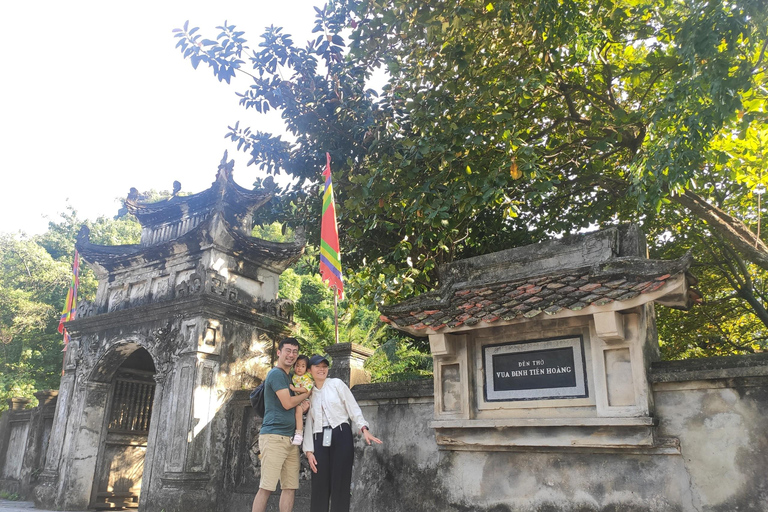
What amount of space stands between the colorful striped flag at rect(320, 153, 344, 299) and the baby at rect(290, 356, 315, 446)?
93.1 inches

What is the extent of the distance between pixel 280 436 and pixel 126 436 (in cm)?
882

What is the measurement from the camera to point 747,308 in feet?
37.9

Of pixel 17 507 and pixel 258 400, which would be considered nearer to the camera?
pixel 258 400

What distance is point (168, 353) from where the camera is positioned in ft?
34.7

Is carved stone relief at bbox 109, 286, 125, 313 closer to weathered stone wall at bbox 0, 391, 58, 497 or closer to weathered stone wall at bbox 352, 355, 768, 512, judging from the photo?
weathered stone wall at bbox 0, 391, 58, 497

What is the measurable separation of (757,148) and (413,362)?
13594mm

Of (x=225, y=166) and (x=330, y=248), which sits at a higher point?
(x=225, y=166)

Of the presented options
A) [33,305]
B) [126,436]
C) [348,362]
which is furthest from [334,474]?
[33,305]

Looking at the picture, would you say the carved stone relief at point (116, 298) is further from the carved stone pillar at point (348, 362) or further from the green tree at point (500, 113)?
the carved stone pillar at point (348, 362)

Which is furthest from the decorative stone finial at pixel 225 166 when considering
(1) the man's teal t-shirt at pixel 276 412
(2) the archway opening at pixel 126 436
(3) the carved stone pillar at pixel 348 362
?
(1) the man's teal t-shirt at pixel 276 412

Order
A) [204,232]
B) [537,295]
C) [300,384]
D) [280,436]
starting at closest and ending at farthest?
[280,436]
[300,384]
[537,295]
[204,232]

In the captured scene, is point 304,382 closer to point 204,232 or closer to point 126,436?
point 204,232

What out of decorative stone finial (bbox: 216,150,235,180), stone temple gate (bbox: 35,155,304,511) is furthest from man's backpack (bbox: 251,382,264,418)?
decorative stone finial (bbox: 216,150,235,180)

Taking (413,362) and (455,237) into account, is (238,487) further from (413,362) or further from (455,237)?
(413,362)
